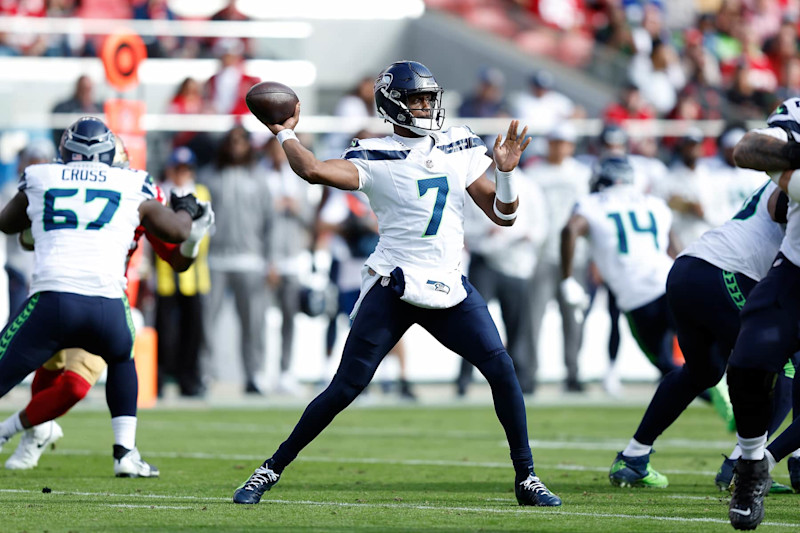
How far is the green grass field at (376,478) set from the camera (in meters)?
5.79

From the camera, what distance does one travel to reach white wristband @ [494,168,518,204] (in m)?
6.20

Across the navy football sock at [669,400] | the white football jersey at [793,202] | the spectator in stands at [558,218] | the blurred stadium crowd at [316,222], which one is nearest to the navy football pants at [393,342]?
the navy football sock at [669,400]

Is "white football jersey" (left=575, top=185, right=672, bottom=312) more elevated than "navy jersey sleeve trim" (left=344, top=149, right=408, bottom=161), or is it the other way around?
"navy jersey sleeve trim" (left=344, top=149, right=408, bottom=161)

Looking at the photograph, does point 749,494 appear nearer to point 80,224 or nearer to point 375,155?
point 375,155

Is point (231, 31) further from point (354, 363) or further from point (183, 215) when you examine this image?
point (354, 363)

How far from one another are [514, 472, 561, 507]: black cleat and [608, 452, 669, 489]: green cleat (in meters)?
1.02

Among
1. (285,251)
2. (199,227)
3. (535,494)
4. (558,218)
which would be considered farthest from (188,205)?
(558,218)

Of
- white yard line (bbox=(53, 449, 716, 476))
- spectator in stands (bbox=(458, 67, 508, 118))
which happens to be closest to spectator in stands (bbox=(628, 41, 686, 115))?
spectator in stands (bbox=(458, 67, 508, 118))

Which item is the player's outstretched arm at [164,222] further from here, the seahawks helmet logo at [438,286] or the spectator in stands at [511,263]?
the spectator in stands at [511,263]

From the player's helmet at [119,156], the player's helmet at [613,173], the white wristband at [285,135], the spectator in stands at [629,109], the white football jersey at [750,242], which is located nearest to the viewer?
the white wristband at [285,135]

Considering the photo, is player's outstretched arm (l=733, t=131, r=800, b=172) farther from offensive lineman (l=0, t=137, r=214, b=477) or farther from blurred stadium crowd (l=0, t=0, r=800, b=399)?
blurred stadium crowd (l=0, t=0, r=800, b=399)

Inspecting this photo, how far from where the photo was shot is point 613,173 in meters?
10.2

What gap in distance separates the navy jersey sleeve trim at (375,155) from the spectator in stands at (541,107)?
10093 mm

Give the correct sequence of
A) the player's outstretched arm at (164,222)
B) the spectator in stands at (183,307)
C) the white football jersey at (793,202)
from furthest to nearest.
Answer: the spectator in stands at (183,307) → the player's outstretched arm at (164,222) → the white football jersey at (793,202)
